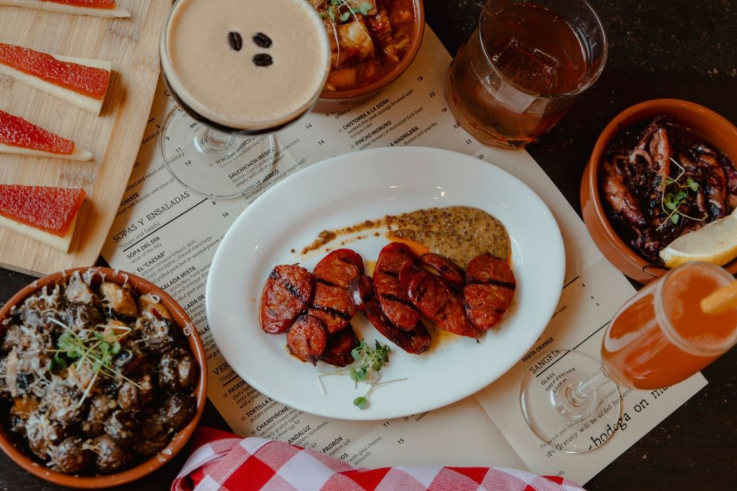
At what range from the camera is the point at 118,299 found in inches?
64.7

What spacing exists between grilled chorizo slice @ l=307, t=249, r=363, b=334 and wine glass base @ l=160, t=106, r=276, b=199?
339 mm

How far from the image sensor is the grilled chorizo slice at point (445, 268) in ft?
6.34

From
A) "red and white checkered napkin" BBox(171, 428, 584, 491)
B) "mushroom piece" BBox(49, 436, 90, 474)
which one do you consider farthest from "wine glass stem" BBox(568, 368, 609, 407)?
"mushroom piece" BBox(49, 436, 90, 474)

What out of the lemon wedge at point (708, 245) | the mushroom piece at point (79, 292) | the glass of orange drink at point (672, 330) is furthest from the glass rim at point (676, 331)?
the mushroom piece at point (79, 292)

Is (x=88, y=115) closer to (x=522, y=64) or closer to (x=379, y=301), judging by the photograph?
(x=379, y=301)

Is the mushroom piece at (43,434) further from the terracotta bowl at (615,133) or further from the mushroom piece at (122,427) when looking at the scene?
the terracotta bowl at (615,133)

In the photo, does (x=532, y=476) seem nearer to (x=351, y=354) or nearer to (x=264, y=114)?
(x=351, y=354)

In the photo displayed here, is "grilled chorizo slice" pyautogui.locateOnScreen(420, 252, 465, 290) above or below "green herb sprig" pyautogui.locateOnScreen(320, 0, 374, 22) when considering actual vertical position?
below

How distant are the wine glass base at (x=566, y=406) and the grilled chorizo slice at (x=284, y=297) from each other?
723mm

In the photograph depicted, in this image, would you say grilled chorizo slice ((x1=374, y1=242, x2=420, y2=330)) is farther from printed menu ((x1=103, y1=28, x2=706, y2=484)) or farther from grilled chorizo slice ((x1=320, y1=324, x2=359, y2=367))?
printed menu ((x1=103, y1=28, x2=706, y2=484))

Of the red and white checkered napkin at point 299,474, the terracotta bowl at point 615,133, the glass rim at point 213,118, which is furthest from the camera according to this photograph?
the terracotta bowl at point 615,133

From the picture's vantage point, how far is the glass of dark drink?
190 cm

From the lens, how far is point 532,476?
1855 millimetres

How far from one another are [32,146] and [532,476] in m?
1.67
